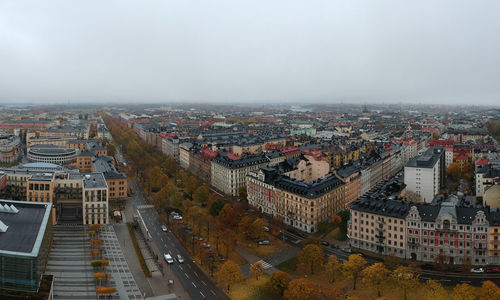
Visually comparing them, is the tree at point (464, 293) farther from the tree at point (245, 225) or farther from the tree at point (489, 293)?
the tree at point (245, 225)

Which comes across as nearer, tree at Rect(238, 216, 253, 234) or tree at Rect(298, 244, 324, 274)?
tree at Rect(298, 244, 324, 274)

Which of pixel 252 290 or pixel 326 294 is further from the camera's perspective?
pixel 252 290

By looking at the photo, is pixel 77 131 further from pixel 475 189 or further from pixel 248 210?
pixel 475 189

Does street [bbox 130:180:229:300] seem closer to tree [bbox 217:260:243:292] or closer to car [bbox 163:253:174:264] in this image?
car [bbox 163:253:174:264]

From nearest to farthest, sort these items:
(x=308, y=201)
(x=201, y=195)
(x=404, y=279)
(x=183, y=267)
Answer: (x=404, y=279)
(x=183, y=267)
(x=308, y=201)
(x=201, y=195)

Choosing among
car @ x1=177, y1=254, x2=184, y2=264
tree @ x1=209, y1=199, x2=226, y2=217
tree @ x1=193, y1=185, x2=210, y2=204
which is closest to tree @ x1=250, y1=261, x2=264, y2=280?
car @ x1=177, y1=254, x2=184, y2=264

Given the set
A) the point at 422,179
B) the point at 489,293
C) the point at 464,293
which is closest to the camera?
the point at 489,293

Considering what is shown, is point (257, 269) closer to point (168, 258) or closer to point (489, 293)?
point (168, 258)

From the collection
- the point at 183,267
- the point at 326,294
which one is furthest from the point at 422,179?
the point at 183,267

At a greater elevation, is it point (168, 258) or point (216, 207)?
point (216, 207)
